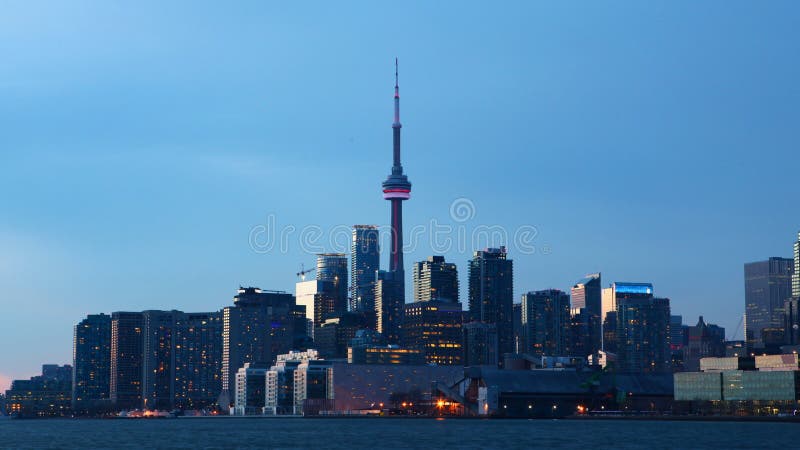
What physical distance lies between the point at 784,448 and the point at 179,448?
8539 cm

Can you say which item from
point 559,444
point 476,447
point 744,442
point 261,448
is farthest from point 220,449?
point 744,442

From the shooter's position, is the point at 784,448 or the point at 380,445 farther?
the point at 380,445

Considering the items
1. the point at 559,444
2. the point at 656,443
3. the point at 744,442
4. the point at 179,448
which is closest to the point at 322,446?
the point at 179,448

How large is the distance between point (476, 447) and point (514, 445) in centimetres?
834

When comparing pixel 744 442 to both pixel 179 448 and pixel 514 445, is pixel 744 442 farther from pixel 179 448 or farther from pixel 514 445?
pixel 179 448

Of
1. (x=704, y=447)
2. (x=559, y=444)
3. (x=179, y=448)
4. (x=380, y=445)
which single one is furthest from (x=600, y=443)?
(x=179, y=448)

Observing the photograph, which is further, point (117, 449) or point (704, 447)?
point (117, 449)

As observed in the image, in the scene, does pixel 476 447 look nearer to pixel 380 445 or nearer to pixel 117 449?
pixel 380 445

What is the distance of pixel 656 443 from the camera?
196 metres

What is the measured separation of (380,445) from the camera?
197 m

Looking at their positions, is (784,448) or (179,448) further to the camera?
(179,448)

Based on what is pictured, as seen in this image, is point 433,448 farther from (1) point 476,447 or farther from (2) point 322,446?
(2) point 322,446

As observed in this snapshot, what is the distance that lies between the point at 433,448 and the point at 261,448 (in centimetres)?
2561

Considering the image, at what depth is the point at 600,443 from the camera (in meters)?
198
